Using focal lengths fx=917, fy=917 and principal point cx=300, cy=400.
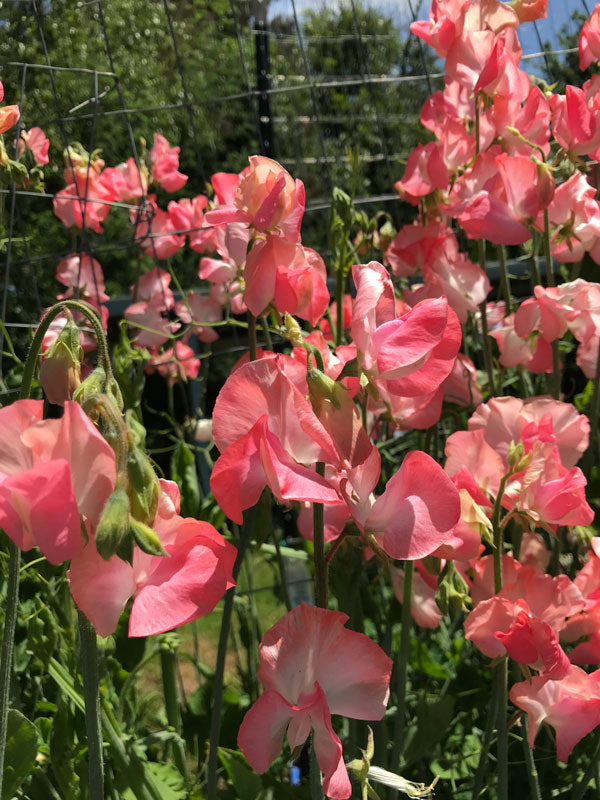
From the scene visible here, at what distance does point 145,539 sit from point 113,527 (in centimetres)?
3

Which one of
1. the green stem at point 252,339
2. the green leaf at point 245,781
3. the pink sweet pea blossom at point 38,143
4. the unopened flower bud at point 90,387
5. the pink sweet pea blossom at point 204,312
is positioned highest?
the pink sweet pea blossom at point 38,143

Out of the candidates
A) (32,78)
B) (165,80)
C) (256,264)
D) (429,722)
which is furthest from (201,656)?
(165,80)

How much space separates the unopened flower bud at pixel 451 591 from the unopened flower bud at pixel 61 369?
361mm

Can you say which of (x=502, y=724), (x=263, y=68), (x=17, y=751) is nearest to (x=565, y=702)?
(x=502, y=724)

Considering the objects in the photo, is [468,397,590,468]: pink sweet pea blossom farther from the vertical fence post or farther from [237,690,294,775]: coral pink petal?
the vertical fence post

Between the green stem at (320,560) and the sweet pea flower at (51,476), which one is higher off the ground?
the sweet pea flower at (51,476)

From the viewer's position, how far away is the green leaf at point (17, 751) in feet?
2.53

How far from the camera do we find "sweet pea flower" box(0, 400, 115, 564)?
1.45ft

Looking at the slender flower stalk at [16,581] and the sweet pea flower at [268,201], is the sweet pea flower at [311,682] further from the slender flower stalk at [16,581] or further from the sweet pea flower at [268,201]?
the sweet pea flower at [268,201]

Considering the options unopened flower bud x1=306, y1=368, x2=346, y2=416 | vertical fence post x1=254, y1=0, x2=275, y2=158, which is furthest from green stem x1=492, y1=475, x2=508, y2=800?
vertical fence post x1=254, y1=0, x2=275, y2=158

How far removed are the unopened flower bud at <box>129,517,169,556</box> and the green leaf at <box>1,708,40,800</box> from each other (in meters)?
0.40

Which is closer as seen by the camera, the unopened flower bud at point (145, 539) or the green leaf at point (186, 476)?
the unopened flower bud at point (145, 539)

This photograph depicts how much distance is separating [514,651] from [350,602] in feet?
1.08

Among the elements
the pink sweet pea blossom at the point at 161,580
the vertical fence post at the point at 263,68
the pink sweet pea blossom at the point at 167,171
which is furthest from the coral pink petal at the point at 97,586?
the vertical fence post at the point at 263,68
